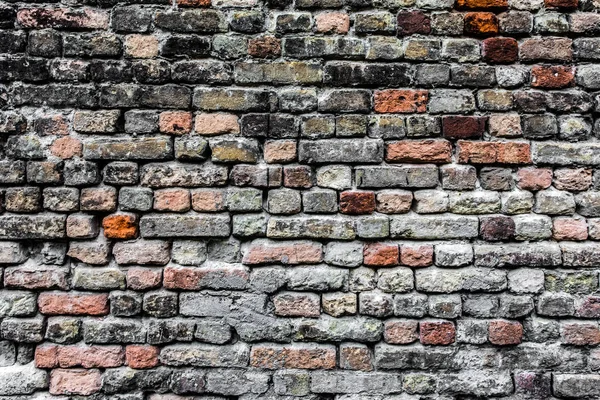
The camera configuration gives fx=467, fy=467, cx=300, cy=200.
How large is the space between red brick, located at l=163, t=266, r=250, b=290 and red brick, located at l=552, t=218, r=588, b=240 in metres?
1.26

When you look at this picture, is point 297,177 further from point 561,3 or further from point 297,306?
point 561,3

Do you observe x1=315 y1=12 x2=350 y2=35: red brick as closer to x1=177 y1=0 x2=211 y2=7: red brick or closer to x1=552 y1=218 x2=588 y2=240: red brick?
x1=177 y1=0 x2=211 y2=7: red brick

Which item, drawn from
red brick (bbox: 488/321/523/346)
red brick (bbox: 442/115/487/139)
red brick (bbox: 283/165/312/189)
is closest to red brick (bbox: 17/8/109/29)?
red brick (bbox: 283/165/312/189)

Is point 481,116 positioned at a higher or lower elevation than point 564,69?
lower

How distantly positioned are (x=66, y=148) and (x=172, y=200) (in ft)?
1.57

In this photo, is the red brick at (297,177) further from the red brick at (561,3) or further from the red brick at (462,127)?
the red brick at (561,3)

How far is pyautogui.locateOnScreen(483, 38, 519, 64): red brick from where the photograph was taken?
1902 millimetres

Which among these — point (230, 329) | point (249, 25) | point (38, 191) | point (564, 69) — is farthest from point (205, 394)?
point (564, 69)

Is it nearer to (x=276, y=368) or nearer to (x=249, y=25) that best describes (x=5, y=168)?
(x=249, y=25)

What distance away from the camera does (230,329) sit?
1.88m

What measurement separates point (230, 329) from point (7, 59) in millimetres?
1411

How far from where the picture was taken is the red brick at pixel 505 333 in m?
1.86

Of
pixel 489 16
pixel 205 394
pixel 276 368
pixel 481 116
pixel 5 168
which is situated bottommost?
pixel 205 394

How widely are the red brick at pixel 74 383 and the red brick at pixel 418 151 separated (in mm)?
1488
